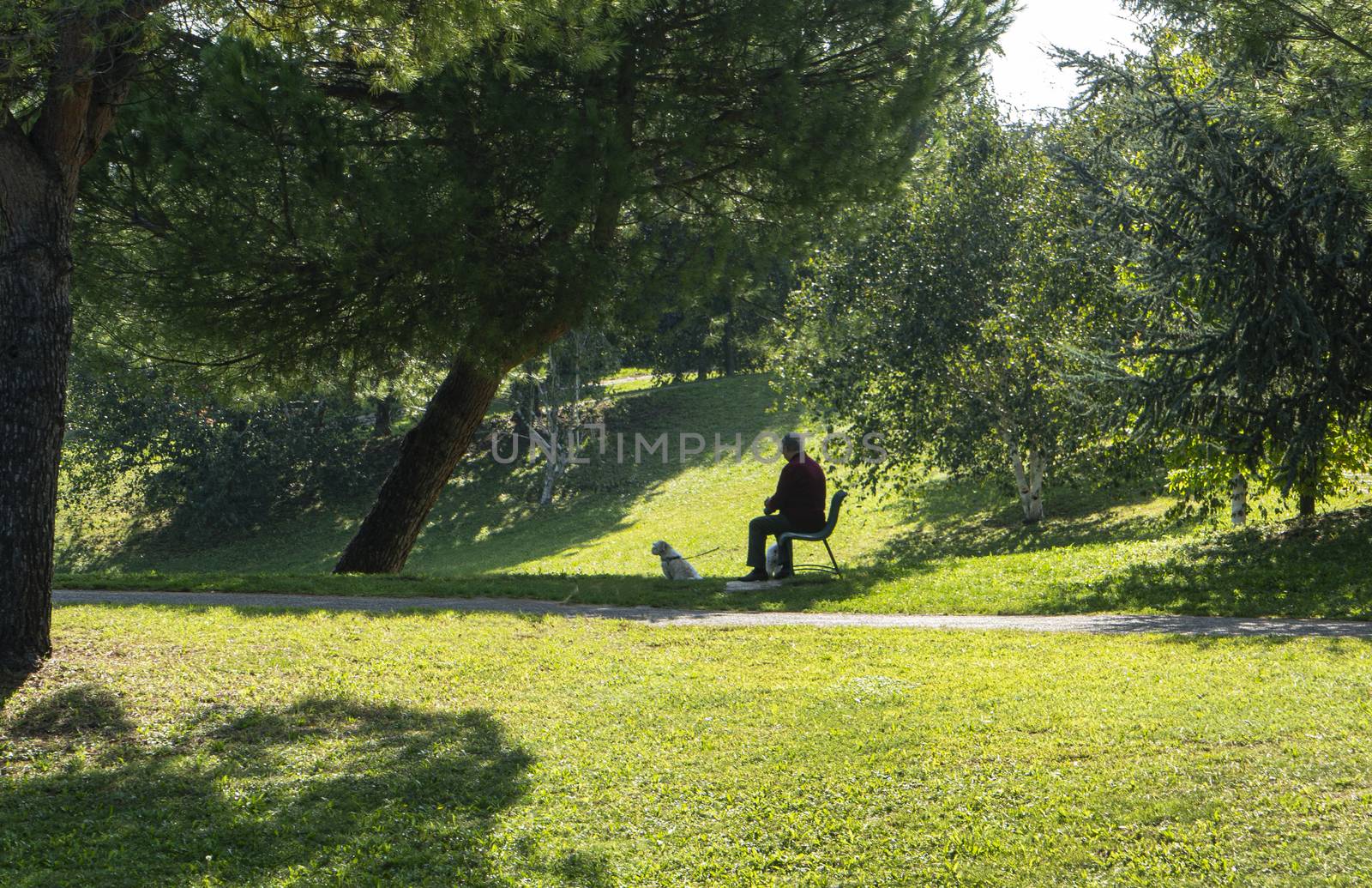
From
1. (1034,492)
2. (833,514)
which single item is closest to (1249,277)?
(833,514)

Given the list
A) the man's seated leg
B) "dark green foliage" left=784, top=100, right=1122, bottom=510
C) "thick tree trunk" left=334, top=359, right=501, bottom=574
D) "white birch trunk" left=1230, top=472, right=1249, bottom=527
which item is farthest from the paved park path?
"dark green foliage" left=784, top=100, right=1122, bottom=510

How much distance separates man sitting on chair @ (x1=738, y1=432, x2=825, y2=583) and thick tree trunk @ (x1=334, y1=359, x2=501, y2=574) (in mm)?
3422

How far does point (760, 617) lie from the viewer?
1024cm

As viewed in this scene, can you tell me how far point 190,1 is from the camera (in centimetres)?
741

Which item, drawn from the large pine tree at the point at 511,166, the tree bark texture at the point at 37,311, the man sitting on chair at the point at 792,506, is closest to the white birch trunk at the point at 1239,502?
the large pine tree at the point at 511,166

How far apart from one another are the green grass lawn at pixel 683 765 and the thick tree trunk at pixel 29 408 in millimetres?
411

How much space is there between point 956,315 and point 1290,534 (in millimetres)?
8876

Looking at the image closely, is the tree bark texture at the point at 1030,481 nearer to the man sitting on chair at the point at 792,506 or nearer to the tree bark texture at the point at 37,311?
the man sitting on chair at the point at 792,506

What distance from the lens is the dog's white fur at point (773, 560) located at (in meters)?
12.3

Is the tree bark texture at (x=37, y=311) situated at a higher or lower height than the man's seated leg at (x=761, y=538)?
higher

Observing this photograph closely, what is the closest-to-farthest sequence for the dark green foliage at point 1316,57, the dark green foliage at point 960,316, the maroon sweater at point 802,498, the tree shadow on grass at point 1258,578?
the dark green foliage at point 1316,57 → the tree shadow on grass at point 1258,578 → the maroon sweater at point 802,498 → the dark green foliage at point 960,316

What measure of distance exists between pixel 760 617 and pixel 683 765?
14.8 ft

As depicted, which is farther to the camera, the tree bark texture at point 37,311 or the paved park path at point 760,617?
the paved park path at point 760,617

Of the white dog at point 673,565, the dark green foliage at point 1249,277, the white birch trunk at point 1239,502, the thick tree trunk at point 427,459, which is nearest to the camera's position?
the dark green foliage at point 1249,277
